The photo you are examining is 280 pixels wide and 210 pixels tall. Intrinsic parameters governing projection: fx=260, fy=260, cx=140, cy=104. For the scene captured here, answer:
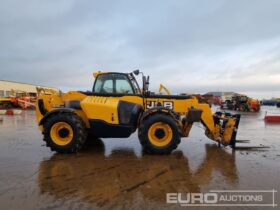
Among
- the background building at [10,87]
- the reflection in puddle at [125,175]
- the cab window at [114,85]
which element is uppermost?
the background building at [10,87]

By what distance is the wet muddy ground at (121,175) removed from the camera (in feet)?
13.4

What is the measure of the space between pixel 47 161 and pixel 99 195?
8.82 ft

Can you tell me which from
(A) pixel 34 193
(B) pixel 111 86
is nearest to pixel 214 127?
(B) pixel 111 86

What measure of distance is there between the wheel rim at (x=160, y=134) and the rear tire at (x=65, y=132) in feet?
6.16

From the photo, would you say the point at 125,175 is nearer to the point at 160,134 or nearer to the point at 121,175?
the point at 121,175

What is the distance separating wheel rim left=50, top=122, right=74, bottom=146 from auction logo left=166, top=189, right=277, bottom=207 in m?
3.84

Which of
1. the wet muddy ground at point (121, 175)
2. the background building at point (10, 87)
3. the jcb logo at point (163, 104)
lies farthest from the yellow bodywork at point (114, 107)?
the background building at point (10, 87)

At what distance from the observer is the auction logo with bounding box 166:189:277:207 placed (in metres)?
4.00

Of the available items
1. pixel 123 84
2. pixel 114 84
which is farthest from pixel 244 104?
pixel 114 84

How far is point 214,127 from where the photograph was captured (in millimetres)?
7906

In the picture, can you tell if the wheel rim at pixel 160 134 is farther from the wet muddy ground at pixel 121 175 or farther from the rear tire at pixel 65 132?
the rear tire at pixel 65 132

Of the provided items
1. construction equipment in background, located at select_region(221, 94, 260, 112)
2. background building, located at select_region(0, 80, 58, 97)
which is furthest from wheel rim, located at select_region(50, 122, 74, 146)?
background building, located at select_region(0, 80, 58, 97)

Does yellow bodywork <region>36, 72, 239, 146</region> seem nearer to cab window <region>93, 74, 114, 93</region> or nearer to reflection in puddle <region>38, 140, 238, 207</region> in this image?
cab window <region>93, 74, 114, 93</region>

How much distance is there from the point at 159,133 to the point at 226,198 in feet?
10.1
